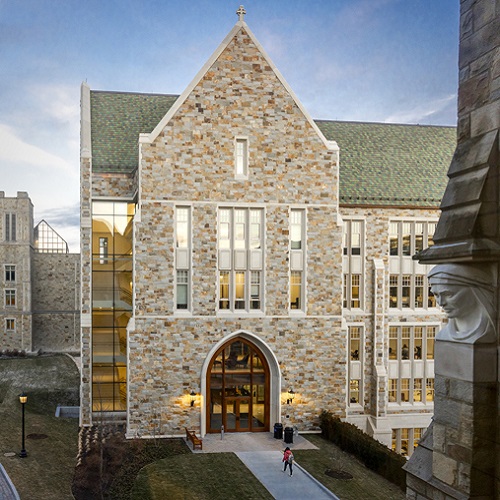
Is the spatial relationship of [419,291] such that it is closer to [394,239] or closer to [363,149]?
[394,239]

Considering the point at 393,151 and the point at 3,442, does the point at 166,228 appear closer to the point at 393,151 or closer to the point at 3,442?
the point at 3,442

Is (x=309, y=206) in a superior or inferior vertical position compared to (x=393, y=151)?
inferior

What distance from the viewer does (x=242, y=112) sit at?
2486 cm

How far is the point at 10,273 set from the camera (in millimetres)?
56688

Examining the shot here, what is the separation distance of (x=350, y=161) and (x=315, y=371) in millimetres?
11375

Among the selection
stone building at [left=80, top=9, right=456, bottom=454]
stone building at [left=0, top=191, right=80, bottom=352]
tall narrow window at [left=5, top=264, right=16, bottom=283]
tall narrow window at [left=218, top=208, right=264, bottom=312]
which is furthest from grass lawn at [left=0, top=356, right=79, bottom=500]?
tall narrow window at [left=5, top=264, right=16, bottom=283]

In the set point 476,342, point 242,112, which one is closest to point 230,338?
point 242,112

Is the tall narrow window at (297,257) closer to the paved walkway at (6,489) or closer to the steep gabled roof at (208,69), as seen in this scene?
the steep gabled roof at (208,69)

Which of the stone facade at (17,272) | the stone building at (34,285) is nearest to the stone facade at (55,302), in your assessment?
the stone building at (34,285)

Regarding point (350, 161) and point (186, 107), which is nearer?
point (186, 107)

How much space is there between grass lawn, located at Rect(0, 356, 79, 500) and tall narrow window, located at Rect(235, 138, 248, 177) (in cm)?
1371

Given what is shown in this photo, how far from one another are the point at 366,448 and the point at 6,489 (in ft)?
41.9

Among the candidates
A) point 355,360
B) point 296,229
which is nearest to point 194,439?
point 355,360

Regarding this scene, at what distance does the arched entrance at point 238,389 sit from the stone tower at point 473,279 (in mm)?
20778
